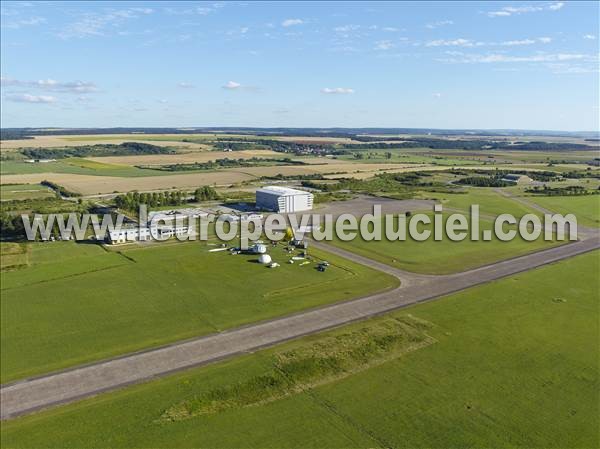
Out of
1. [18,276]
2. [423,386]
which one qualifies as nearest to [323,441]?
[423,386]

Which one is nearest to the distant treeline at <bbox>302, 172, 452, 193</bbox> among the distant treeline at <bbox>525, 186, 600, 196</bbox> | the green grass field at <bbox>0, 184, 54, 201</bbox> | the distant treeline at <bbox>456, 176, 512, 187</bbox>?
the distant treeline at <bbox>456, 176, 512, 187</bbox>

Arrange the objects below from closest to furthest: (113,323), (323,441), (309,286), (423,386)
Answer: (323,441) → (423,386) → (113,323) → (309,286)

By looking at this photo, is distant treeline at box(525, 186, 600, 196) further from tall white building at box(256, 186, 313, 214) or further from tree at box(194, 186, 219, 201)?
tree at box(194, 186, 219, 201)

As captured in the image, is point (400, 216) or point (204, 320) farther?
point (400, 216)

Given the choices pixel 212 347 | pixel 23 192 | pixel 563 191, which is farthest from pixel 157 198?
pixel 563 191

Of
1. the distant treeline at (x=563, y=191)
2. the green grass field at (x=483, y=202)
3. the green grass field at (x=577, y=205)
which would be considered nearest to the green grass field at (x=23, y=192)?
the green grass field at (x=483, y=202)

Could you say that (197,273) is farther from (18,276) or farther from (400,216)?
(400,216)
